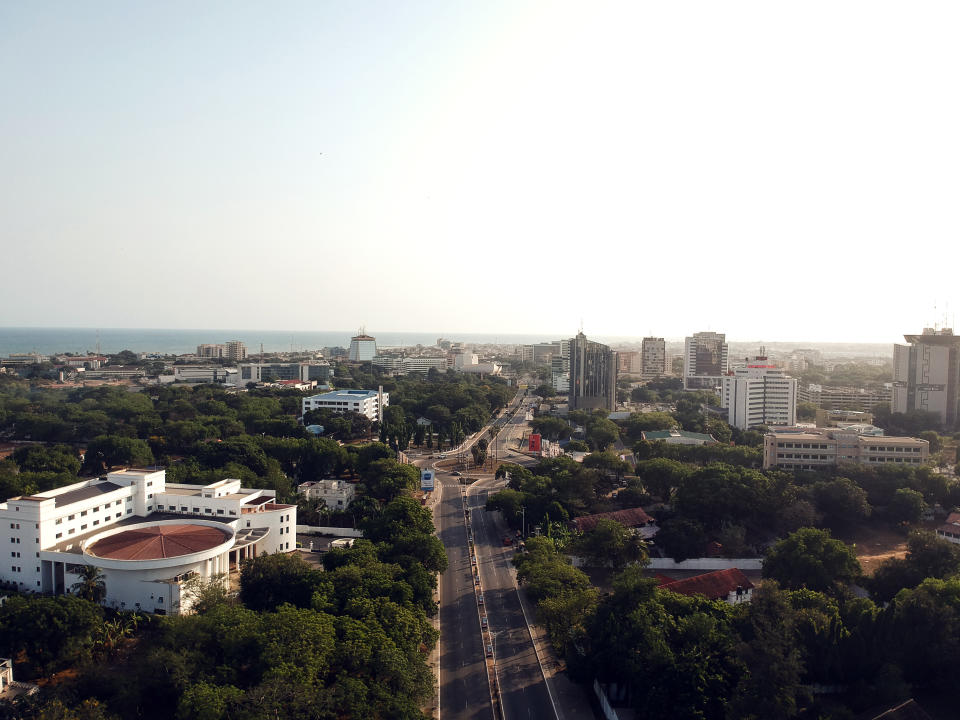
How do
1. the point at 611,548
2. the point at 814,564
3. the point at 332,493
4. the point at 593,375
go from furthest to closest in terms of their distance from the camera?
the point at 593,375 → the point at 332,493 → the point at 611,548 → the point at 814,564

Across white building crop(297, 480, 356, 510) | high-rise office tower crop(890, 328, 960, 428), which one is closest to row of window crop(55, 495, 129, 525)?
white building crop(297, 480, 356, 510)

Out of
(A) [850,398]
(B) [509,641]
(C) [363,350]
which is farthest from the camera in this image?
(C) [363,350]

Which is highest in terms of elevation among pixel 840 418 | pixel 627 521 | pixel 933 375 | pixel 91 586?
pixel 933 375

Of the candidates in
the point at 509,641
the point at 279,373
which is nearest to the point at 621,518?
the point at 509,641

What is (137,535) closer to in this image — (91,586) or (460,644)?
(91,586)

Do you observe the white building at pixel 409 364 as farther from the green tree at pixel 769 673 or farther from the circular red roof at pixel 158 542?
the green tree at pixel 769 673

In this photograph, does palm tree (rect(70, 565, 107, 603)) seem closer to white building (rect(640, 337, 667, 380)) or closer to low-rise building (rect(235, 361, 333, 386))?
low-rise building (rect(235, 361, 333, 386))
